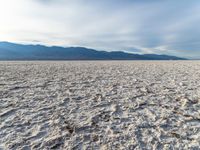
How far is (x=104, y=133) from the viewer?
13.3 feet

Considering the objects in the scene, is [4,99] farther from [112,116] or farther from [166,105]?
[166,105]

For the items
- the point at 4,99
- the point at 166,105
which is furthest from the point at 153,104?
the point at 4,99

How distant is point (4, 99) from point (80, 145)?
4.10 m

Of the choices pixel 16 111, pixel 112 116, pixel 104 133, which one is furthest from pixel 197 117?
pixel 16 111

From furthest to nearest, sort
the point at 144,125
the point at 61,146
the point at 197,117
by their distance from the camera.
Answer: the point at 197,117
the point at 144,125
the point at 61,146

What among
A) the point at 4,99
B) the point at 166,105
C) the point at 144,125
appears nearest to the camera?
the point at 144,125

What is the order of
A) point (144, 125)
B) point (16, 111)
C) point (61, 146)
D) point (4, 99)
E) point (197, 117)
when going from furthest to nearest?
point (4, 99) < point (16, 111) < point (197, 117) < point (144, 125) < point (61, 146)

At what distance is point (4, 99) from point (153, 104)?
5.12 metres

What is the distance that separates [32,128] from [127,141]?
2.21 meters

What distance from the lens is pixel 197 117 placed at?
4.84 meters

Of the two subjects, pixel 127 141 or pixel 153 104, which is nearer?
pixel 127 141

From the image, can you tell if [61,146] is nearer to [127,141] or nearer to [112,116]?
[127,141]

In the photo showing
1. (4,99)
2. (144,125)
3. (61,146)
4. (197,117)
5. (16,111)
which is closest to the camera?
(61,146)

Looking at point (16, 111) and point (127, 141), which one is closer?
point (127, 141)
